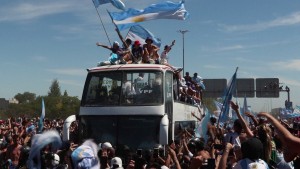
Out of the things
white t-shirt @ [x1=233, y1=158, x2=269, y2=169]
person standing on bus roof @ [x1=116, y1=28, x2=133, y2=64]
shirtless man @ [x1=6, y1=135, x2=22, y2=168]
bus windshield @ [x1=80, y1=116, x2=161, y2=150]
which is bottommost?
shirtless man @ [x1=6, y1=135, x2=22, y2=168]

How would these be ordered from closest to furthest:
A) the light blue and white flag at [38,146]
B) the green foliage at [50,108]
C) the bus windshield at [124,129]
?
1. the light blue and white flag at [38,146]
2. the bus windshield at [124,129]
3. the green foliage at [50,108]

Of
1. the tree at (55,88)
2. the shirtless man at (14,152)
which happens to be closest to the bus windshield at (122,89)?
the shirtless man at (14,152)

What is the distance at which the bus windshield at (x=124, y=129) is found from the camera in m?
11.5

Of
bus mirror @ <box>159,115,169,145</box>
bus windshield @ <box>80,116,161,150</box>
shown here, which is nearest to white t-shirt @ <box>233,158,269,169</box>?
bus mirror @ <box>159,115,169,145</box>

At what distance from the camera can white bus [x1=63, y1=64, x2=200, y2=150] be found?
37.9ft

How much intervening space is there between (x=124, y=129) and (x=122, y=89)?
3.44 feet

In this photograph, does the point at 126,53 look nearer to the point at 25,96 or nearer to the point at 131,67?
the point at 131,67

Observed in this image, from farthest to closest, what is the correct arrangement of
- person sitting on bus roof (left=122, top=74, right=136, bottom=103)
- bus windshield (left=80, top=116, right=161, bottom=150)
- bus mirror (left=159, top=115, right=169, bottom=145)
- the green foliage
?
the green foliage, person sitting on bus roof (left=122, top=74, right=136, bottom=103), bus windshield (left=80, top=116, right=161, bottom=150), bus mirror (left=159, top=115, right=169, bottom=145)

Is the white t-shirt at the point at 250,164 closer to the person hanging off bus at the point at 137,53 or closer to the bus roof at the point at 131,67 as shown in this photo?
the bus roof at the point at 131,67

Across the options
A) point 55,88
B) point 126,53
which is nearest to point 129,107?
point 126,53

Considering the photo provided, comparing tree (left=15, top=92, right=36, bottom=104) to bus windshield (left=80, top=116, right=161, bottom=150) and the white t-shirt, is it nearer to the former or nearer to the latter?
bus windshield (left=80, top=116, right=161, bottom=150)

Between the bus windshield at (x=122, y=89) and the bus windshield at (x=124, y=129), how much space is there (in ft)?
1.35

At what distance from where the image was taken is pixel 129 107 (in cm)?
1177

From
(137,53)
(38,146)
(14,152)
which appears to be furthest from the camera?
(137,53)
